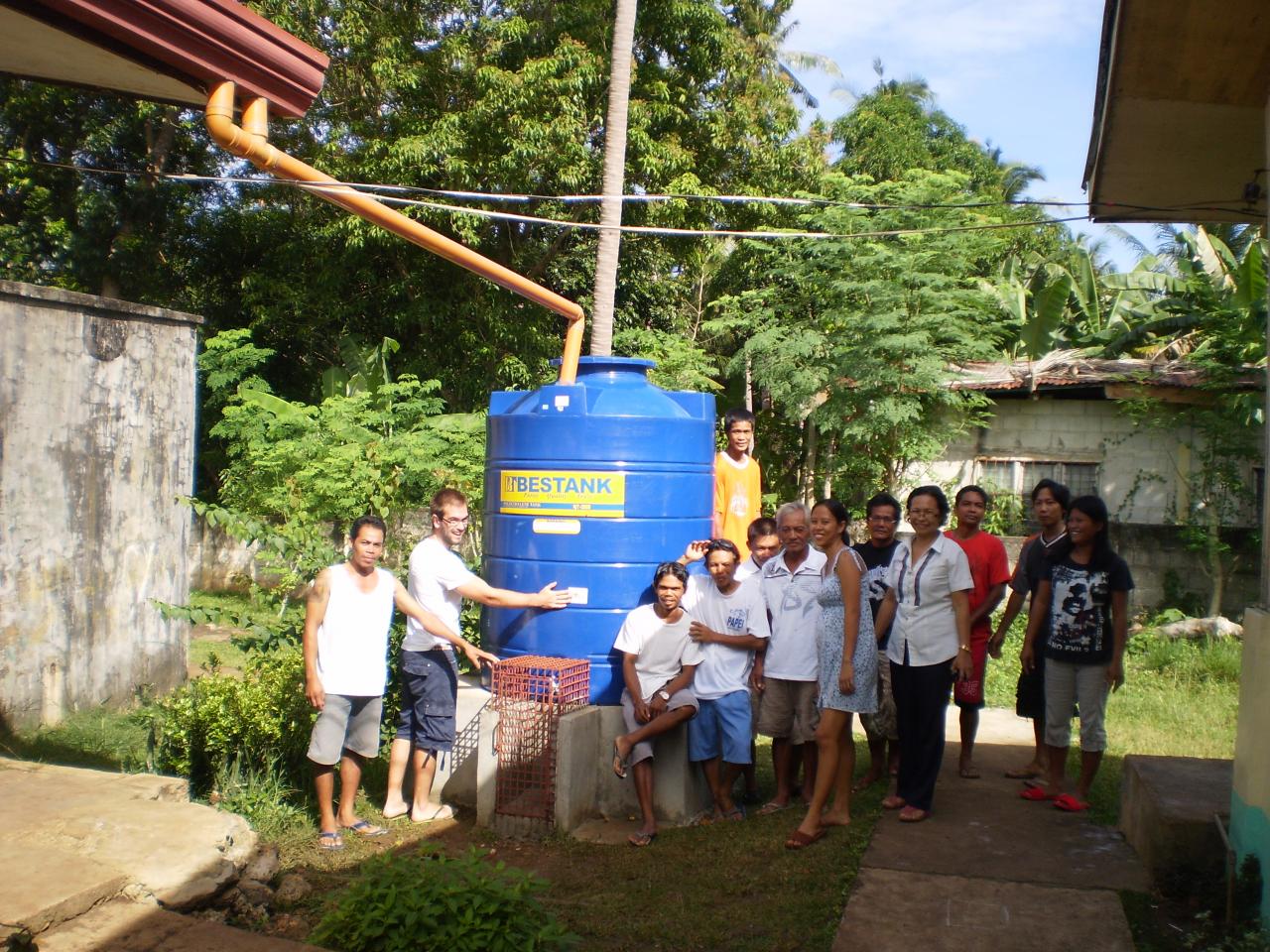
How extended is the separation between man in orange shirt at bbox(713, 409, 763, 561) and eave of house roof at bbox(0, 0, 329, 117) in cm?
282

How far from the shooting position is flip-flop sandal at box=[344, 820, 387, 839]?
516 cm

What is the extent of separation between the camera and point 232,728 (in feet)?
17.9

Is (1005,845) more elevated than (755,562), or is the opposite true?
(755,562)

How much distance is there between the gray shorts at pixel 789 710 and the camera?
5.40 m

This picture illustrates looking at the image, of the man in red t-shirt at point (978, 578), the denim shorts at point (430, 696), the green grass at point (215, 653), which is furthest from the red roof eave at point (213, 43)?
the green grass at point (215, 653)

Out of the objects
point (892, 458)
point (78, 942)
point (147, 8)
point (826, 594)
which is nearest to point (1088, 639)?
point (826, 594)

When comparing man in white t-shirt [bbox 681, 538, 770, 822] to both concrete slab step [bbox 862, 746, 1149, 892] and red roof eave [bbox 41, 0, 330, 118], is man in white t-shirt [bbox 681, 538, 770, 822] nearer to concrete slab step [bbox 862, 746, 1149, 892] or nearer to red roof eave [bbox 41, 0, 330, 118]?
concrete slab step [bbox 862, 746, 1149, 892]

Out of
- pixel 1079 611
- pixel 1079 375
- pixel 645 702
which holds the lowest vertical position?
pixel 645 702

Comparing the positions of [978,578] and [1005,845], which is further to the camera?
[978,578]

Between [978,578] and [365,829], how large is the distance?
3.17 meters

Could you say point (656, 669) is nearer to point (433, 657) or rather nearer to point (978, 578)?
point (433, 657)

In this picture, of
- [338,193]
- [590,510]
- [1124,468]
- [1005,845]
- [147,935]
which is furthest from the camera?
[1124,468]

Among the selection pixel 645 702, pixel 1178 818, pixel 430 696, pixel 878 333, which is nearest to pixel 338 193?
pixel 430 696

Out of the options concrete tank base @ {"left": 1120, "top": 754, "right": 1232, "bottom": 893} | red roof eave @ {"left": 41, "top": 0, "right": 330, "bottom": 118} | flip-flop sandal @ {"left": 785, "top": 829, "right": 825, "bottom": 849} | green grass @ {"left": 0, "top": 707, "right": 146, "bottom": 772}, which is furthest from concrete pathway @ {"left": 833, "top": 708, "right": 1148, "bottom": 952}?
red roof eave @ {"left": 41, "top": 0, "right": 330, "bottom": 118}
